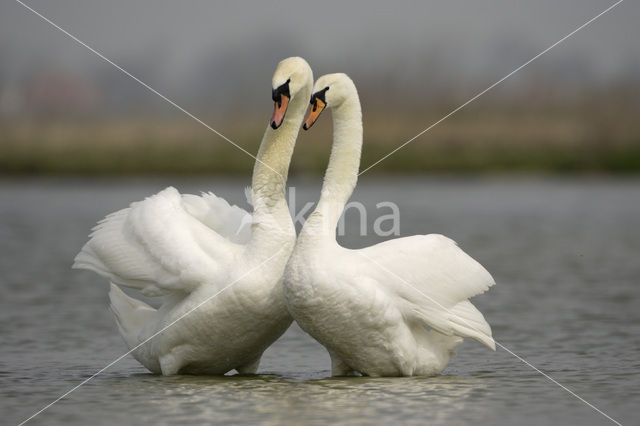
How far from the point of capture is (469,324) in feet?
27.4

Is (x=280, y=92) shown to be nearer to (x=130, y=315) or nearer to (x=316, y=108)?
(x=316, y=108)

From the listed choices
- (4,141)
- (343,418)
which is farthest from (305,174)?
(343,418)

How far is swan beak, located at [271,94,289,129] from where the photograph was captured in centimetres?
822

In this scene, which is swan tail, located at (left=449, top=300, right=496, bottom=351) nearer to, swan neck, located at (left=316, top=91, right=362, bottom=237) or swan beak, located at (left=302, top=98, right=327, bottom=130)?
swan neck, located at (left=316, top=91, right=362, bottom=237)

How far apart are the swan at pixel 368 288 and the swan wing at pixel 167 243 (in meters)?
0.73

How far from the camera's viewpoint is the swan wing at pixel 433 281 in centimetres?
815

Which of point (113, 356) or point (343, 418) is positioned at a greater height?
point (113, 356)

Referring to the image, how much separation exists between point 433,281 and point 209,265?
1640mm

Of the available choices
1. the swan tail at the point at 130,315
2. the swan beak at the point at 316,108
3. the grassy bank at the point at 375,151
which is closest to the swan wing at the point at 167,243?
the swan tail at the point at 130,315

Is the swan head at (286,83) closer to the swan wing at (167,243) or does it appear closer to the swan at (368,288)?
the swan at (368,288)

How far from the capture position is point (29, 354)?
965cm

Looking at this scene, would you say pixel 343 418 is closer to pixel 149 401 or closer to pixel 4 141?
pixel 149 401

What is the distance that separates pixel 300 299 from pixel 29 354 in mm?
3029

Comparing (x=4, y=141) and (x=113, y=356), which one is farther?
(x=4, y=141)
